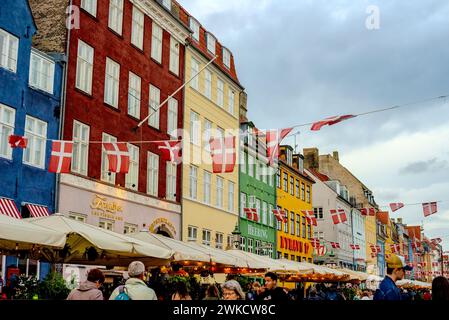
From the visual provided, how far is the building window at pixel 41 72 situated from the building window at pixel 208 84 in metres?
13.9

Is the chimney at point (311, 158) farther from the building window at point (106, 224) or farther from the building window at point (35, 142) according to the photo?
the building window at point (35, 142)

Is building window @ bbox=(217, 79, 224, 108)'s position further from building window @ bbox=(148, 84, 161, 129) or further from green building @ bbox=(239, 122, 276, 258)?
building window @ bbox=(148, 84, 161, 129)

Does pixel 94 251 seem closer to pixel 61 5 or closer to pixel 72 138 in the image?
pixel 72 138

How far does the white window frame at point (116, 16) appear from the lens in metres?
25.3

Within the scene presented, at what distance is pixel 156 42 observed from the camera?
28984 millimetres

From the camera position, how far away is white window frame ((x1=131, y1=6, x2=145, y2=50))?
2700 centimetres

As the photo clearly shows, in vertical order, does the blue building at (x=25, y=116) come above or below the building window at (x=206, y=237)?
above

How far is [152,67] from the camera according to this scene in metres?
28.3

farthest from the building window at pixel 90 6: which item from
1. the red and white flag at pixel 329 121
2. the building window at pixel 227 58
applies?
the building window at pixel 227 58

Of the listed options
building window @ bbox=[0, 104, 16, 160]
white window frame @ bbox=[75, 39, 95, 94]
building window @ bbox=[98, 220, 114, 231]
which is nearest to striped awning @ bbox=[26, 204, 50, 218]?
building window @ bbox=[0, 104, 16, 160]

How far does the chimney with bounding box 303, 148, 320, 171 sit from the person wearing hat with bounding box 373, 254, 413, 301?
6390 centimetres

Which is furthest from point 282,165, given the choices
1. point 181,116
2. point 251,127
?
point 181,116
